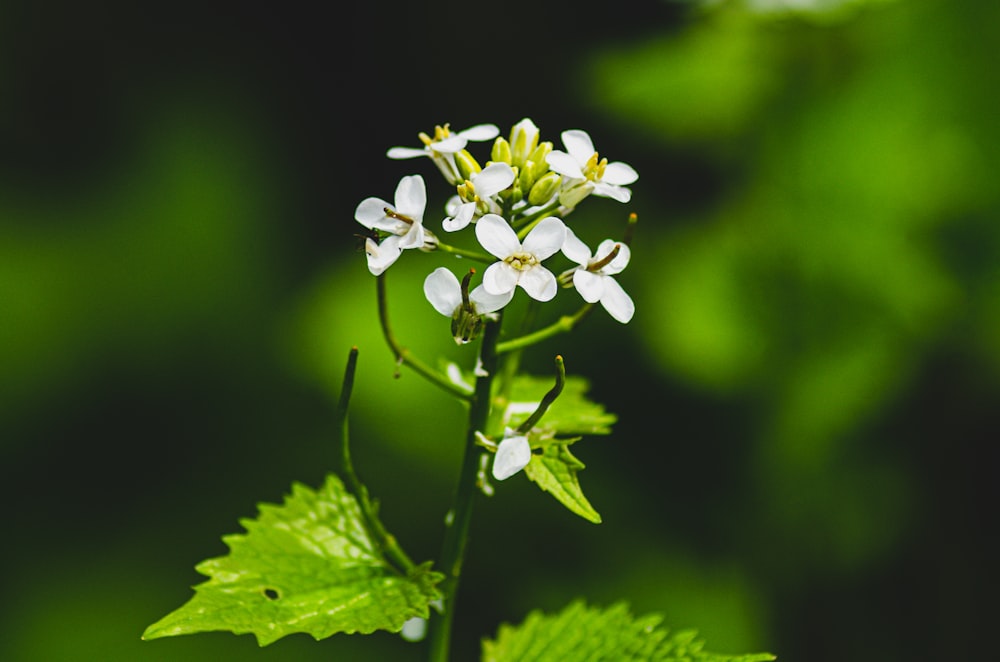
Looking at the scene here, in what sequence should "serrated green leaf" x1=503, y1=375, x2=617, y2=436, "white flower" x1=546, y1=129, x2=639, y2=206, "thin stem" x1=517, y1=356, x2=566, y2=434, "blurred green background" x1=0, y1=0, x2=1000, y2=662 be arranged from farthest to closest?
1. "blurred green background" x1=0, y1=0, x2=1000, y2=662
2. "serrated green leaf" x1=503, y1=375, x2=617, y2=436
3. "white flower" x1=546, y1=129, x2=639, y2=206
4. "thin stem" x1=517, y1=356, x2=566, y2=434

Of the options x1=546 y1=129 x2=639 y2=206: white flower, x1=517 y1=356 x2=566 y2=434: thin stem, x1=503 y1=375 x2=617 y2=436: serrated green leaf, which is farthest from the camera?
x1=503 y1=375 x2=617 y2=436: serrated green leaf

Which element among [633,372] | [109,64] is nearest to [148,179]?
[109,64]

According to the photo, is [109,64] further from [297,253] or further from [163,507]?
[163,507]

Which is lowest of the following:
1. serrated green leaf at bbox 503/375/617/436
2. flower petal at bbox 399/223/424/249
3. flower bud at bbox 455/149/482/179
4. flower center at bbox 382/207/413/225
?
serrated green leaf at bbox 503/375/617/436

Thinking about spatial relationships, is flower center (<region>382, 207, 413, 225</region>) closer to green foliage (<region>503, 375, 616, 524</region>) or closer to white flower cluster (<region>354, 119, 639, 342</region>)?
white flower cluster (<region>354, 119, 639, 342</region>)

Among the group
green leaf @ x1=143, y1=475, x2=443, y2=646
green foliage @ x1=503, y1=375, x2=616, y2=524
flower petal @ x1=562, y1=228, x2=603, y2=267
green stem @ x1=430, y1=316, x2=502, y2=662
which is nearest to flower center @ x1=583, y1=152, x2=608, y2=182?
flower petal @ x1=562, y1=228, x2=603, y2=267

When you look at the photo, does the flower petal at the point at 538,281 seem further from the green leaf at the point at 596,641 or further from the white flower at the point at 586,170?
the green leaf at the point at 596,641
